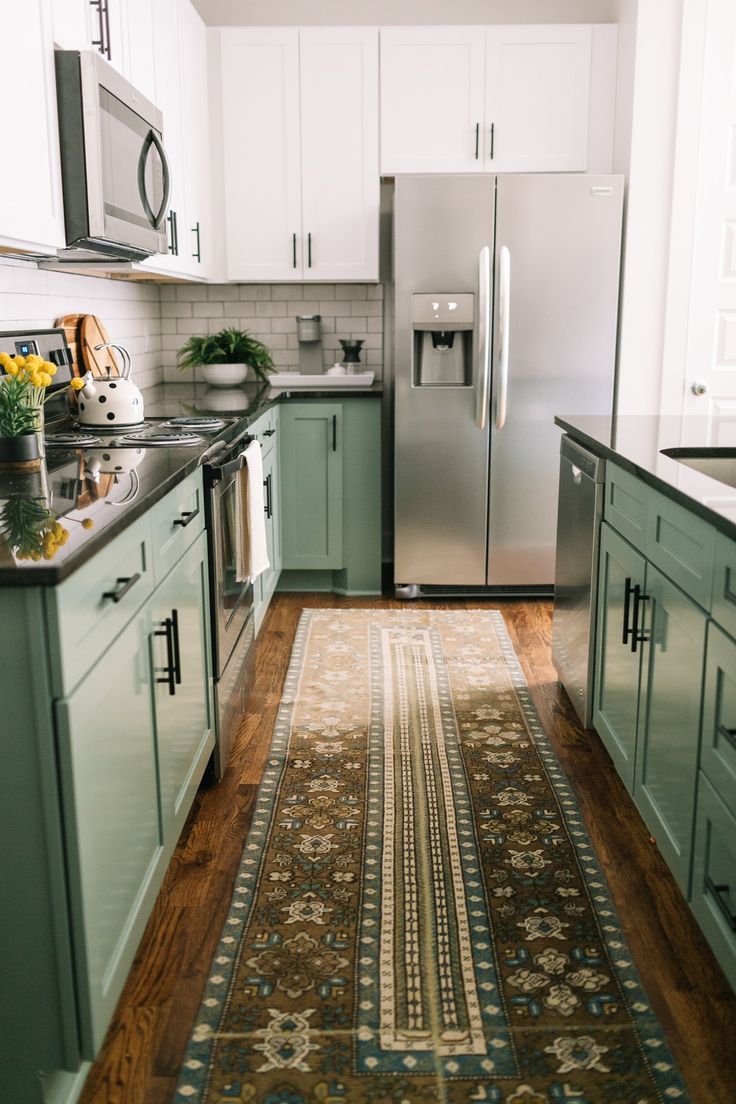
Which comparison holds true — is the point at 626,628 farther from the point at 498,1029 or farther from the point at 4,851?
the point at 4,851

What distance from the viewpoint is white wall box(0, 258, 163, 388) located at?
2.85m

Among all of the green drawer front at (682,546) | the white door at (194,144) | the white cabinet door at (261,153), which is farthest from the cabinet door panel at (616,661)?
the white cabinet door at (261,153)

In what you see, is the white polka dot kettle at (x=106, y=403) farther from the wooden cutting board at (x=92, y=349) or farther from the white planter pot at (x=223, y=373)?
the white planter pot at (x=223, y=373)

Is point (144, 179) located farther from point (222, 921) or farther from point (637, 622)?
point (222, 921)

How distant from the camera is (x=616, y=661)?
2514mm

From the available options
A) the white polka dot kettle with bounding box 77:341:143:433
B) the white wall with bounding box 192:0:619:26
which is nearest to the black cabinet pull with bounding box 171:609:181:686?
the white polka dot kettle with bounding box 77:341:143:433

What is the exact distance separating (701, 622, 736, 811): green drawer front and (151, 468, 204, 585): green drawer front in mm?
1041

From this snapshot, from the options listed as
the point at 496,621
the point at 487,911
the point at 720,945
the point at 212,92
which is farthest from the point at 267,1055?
the point at 212,92

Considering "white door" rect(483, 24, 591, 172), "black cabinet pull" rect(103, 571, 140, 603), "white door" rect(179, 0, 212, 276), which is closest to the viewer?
"black cabinet pull" rect(103, 571, 140, 603)

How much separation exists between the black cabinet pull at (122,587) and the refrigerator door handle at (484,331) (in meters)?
2.61

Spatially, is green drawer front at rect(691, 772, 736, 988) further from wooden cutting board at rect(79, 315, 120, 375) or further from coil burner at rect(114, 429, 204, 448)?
wooden cutting board at rect(79, 315, 120, 375)

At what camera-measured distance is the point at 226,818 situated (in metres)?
2.46

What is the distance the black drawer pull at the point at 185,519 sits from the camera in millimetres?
2111

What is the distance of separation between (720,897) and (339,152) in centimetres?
359
